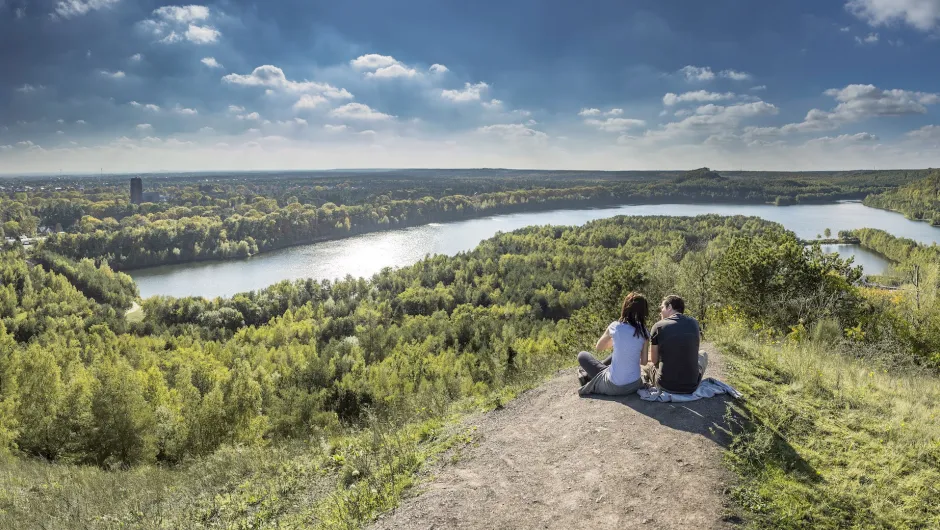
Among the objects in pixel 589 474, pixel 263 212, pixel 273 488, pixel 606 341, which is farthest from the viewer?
pixel 263 212

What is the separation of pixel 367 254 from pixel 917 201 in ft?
433

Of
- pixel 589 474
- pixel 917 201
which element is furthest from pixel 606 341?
pixel 917 201

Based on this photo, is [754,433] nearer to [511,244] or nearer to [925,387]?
[925,387]

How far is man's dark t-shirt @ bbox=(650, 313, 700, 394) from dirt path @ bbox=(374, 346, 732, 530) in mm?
298

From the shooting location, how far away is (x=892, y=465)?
5.30 metres

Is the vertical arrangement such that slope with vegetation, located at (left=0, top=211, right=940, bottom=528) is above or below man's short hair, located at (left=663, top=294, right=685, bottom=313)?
below

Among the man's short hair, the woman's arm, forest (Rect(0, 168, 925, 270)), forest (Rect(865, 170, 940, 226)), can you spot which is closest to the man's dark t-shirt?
the man's short hair

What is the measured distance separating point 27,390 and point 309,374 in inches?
574

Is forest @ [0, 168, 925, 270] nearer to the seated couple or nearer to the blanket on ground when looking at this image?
the seated couple

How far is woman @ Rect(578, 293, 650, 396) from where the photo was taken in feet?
22.5

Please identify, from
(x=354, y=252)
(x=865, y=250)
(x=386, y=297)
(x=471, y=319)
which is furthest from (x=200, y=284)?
(x=865, y=250)

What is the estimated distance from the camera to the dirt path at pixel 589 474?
4996 mm

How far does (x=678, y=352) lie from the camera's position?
6.70 metres

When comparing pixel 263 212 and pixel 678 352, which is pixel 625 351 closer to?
pixel 678 352
